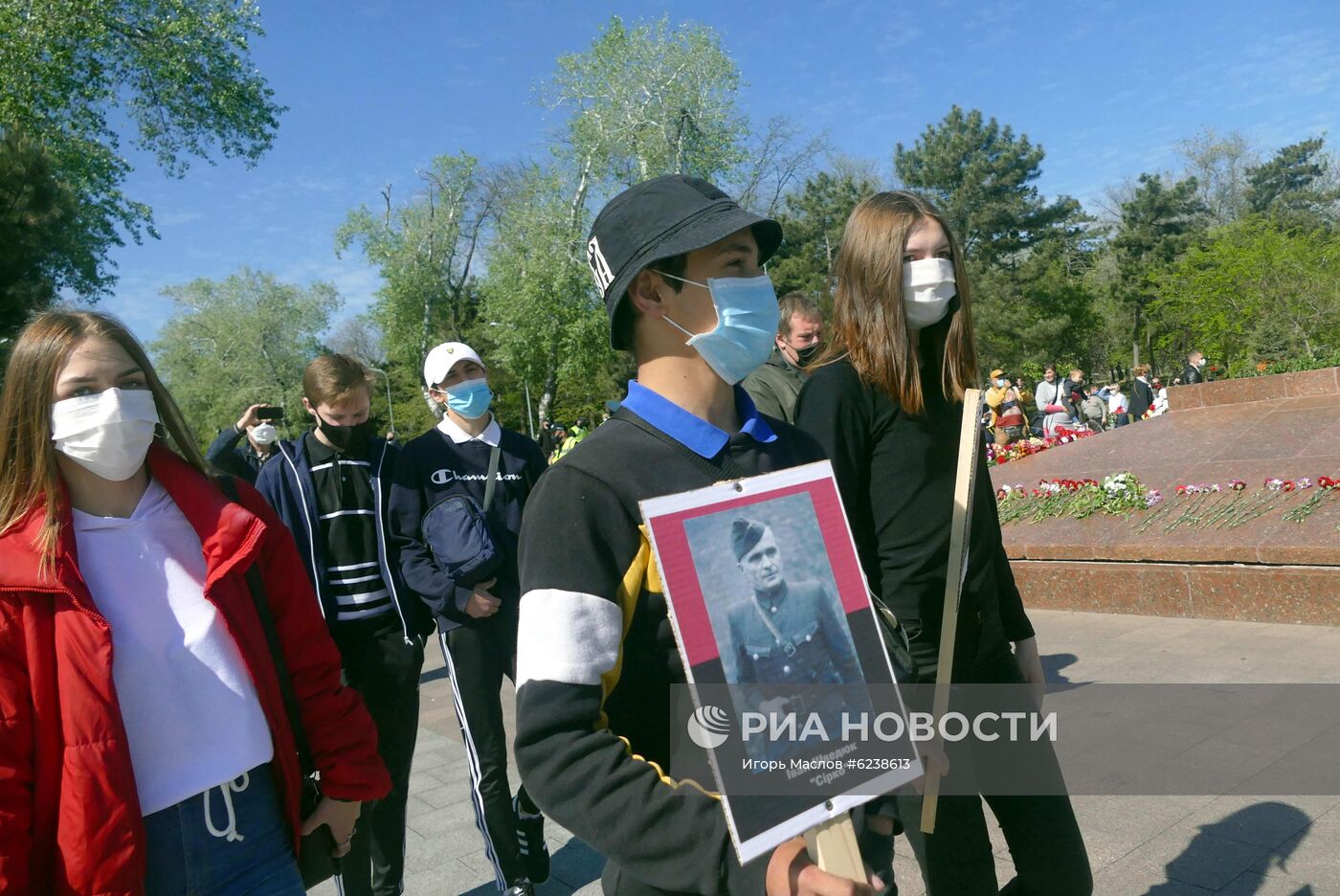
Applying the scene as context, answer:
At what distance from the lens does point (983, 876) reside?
7.68 feet

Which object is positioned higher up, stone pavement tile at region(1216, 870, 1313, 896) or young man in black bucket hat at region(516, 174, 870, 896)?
young man in black bucket hat at region(516, 174, 870, 896)

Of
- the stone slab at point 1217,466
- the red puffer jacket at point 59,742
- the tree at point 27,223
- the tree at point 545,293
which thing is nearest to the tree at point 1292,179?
the tree at point 545,293

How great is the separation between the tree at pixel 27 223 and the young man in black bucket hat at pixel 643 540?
1402cm

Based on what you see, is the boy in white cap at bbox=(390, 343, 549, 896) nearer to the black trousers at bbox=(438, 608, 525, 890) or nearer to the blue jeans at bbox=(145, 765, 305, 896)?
the black trousers at bbox=(438, 608, 525, 890)

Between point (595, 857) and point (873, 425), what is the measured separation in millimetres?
2524

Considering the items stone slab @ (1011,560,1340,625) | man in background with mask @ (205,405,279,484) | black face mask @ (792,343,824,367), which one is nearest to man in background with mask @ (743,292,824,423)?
black face mask @ (792,343,824,367)

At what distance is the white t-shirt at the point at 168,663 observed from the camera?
1.97 meters

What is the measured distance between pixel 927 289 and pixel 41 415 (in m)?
2.08

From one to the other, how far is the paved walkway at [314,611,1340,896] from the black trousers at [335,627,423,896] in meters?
0.27

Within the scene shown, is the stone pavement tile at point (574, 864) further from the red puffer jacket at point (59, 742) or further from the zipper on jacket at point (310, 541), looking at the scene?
the red puffer jacket at point (59, 742)

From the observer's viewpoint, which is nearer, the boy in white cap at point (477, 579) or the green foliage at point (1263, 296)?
the boy in white cap at point (477, 579)

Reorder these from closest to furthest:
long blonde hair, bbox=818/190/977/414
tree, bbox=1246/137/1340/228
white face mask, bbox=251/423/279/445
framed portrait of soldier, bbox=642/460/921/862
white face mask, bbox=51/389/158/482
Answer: framed portrait of soldier, bbox=642/460/921/862 → white face mask, bbox=51/389/158/482 → long blonde hair, bbox=818/190/977/414 → white face mask, bbox=251/423/279/445 → tree, bbox=1246/137/1340/228

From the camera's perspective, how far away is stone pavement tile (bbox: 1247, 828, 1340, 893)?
3.15 metres

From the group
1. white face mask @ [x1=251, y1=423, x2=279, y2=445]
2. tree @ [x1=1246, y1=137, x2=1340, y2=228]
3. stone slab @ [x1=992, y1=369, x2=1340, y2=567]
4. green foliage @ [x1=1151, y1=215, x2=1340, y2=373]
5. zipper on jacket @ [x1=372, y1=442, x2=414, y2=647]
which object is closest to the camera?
zipper on jacket @ [x1=372, y1=442, x2=414, y2=647]
